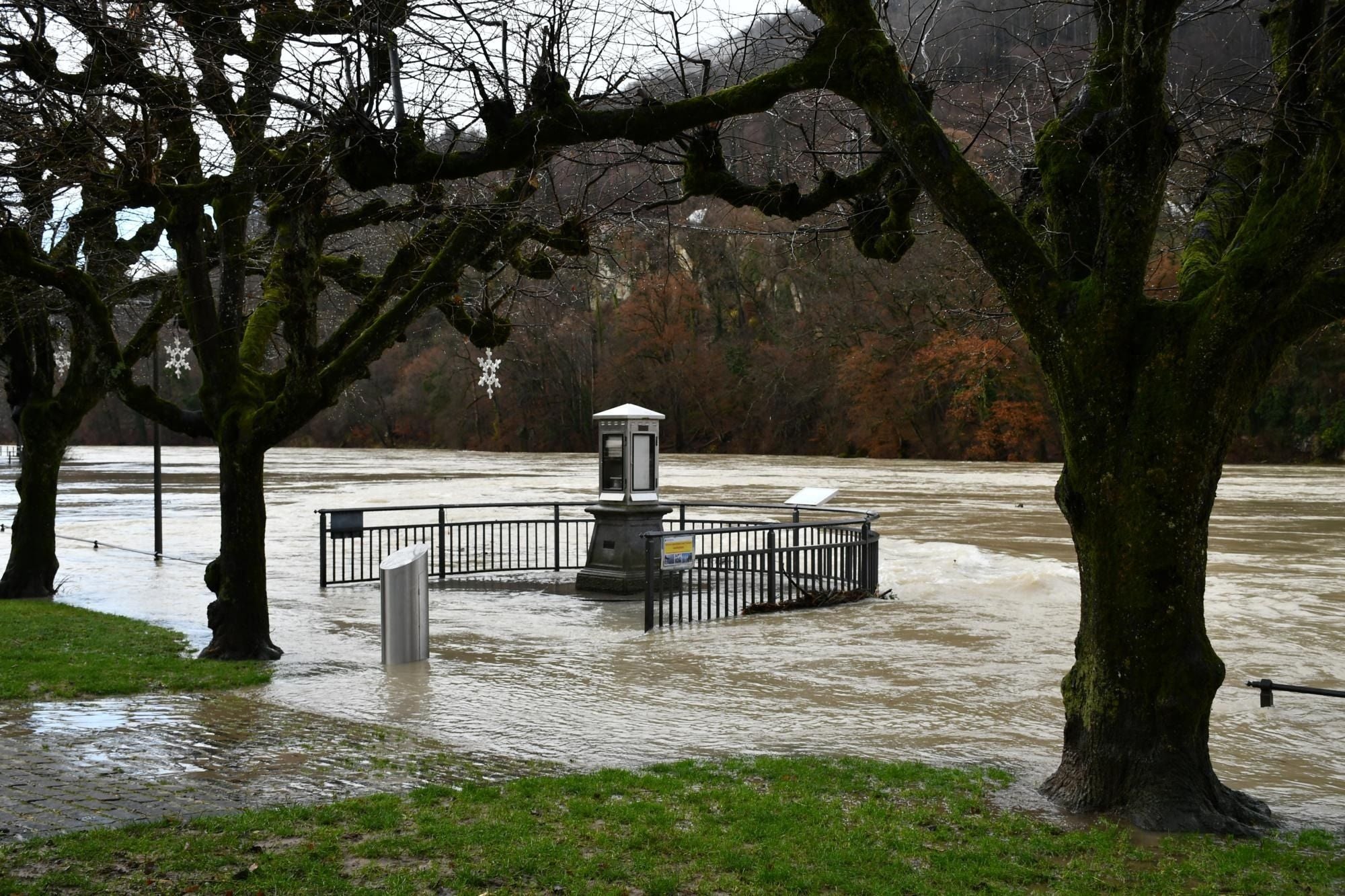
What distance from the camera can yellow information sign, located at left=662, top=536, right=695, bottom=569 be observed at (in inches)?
609

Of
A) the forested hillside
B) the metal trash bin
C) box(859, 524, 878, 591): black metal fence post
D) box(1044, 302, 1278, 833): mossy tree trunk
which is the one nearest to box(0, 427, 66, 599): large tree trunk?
the metal trash bin

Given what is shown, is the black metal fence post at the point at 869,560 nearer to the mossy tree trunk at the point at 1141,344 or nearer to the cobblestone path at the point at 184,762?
the cobblestone path at the point at 184,762

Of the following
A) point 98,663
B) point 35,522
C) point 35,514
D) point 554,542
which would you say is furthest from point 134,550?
point 98,663

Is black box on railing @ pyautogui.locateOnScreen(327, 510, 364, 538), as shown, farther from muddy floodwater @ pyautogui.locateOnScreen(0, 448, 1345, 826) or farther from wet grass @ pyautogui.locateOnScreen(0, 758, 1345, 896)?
wet grass @ pyautogui.locateOnScreen(0, 758, 1345, 896)

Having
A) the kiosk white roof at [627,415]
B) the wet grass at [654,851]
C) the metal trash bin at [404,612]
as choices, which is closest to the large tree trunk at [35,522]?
the metal trash bin at [404,612]

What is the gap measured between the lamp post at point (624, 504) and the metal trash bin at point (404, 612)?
5.12 m

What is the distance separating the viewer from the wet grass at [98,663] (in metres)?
10.3

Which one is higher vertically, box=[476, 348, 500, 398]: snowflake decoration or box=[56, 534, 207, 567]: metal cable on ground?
box=[476, 348, 500, 398]: snowflake decoration

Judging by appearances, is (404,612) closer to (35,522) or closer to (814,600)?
(814,600)

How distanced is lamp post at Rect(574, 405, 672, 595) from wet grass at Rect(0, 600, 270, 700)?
231 inches

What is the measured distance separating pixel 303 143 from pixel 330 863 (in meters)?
6.22

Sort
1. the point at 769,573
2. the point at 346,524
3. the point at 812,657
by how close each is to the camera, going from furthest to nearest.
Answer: the point at 346,524 → the point at 769,573 → the point at 812,657

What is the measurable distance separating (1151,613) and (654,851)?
2.92 metres

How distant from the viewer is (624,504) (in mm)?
16984
